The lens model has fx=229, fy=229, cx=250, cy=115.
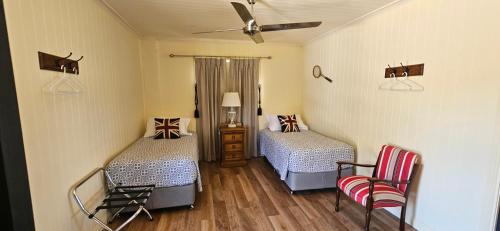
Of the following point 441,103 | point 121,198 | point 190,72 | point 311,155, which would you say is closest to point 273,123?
point 311,155

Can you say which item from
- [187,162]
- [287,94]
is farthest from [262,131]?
[187,162]

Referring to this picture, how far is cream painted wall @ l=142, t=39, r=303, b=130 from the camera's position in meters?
4.06

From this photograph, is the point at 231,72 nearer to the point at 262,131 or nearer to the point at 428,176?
the point at 262,131

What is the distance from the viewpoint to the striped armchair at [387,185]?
81.4 inches

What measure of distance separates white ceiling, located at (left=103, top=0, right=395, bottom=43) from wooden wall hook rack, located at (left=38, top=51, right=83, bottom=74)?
962 mm

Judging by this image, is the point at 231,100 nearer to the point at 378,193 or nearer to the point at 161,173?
the point at 161,173

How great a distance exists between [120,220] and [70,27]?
193cm

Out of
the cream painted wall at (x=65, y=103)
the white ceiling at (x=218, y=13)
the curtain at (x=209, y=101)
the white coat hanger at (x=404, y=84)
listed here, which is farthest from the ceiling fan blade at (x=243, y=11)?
the curtain at (x=209, y=101)

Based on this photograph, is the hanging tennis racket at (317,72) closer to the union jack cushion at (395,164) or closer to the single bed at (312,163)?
the single bed at (312,163)

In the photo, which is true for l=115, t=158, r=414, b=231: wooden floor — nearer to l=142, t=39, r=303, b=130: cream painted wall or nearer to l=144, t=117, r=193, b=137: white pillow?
l=144, t=117, r=193, b=137: white pillow

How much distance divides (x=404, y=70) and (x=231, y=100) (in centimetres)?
257

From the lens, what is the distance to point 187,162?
2.52 meters

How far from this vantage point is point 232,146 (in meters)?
4.07

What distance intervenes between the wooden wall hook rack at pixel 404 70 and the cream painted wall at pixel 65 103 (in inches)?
121
